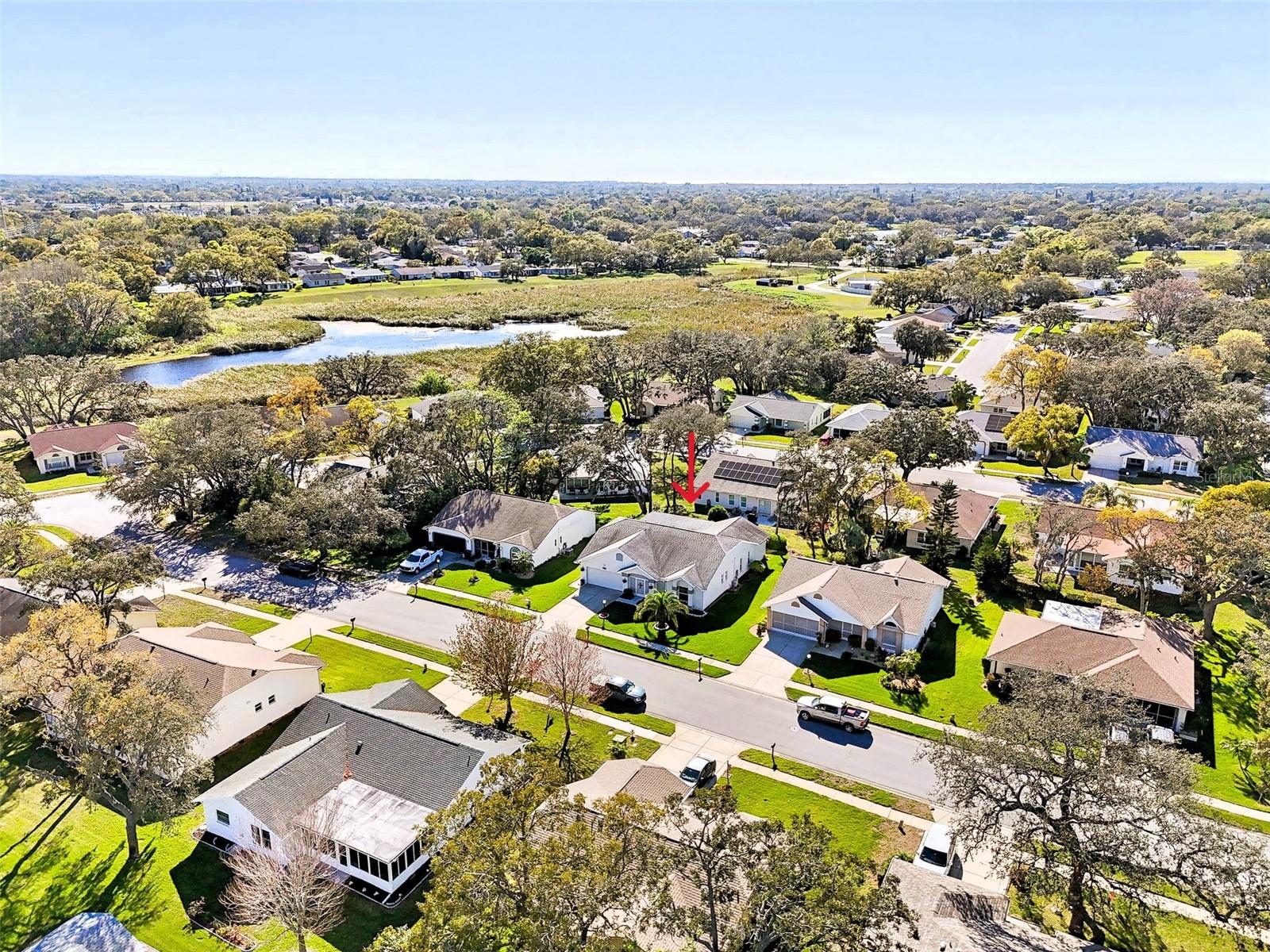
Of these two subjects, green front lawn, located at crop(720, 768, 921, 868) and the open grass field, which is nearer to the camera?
green front lawn, located at crop(720, 768, 921, 868)

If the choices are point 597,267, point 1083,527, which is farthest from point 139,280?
point 1083,527

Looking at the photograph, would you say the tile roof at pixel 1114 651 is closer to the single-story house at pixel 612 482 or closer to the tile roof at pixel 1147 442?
the single-story house at pixel 612 482

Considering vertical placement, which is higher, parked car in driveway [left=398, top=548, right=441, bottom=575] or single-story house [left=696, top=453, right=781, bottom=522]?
single-story house [left=696, top=453, right=781, bottom=522]

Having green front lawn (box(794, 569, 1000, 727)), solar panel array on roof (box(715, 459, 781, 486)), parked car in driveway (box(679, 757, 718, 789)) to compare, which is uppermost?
solar panel array on roof (box(715, 459, 781, 486))

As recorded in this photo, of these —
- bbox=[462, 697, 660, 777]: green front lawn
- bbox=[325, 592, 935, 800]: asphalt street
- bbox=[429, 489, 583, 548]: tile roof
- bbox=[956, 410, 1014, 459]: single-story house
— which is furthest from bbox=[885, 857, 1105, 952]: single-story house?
bbox=[956, 410, 1014, 459]: single-story house

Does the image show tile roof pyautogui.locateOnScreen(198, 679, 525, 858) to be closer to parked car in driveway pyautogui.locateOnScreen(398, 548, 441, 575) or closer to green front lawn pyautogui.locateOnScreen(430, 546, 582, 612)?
green front lawn pyautogui.locateOnScreen(430, 546, 582, 612)

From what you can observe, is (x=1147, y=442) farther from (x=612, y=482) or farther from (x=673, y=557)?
(x=673, y=557)
